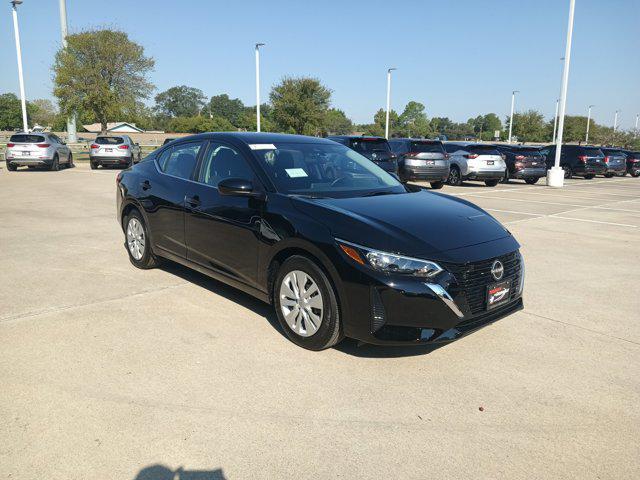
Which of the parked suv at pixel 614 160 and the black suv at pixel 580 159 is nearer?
the black suv at pixel 580 159

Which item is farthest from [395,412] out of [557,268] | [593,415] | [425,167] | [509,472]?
[425,167]

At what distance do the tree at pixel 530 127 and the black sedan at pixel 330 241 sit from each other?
75.9 metres

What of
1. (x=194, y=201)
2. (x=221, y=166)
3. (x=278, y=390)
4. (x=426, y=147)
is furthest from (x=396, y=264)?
(x=426, y=147)

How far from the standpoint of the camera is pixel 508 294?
4.03 metres

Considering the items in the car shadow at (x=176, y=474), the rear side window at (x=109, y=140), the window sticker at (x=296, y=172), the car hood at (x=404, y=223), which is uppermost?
the rear side window at (x=109, y=140)

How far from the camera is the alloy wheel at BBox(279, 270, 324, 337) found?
3.86m

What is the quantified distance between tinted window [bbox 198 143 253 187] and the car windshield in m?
0.17

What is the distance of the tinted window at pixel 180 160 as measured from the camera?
5.34 meters

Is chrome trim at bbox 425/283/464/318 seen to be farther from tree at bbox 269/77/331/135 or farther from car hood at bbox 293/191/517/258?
tree at bbox 269/77/331/135

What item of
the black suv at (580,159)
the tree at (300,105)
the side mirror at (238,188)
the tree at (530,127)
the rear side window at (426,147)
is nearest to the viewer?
the side mirror at (238,188)

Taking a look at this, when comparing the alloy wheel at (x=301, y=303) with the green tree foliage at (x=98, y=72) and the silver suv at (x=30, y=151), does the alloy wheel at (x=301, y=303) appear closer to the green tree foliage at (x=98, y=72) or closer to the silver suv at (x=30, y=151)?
the silver suv at (x=30, y=151)

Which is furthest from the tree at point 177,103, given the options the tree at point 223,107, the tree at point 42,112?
the tree at point 42,112

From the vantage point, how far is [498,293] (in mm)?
3887

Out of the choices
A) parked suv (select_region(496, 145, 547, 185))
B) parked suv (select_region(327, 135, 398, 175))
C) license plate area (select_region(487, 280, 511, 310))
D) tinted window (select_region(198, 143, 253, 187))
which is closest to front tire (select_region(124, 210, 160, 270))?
tinted window (select_region(198, 143, 253, 187))
